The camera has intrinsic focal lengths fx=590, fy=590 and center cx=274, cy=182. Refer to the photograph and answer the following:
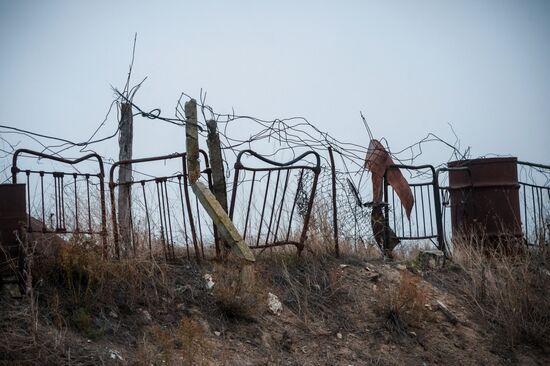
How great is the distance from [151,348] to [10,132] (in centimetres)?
271

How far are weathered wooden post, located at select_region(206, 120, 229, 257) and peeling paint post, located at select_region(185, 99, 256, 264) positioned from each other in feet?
1.14

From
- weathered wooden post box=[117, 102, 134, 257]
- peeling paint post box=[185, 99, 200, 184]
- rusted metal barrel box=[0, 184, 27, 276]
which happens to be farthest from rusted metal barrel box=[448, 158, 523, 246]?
rusted metal barrel box=[0, 184, 27, 276]

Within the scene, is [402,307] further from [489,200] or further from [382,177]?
[489,200]

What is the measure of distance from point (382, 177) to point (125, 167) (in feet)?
11.3

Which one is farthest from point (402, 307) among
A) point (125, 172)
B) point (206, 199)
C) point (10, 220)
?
point (10, 220)

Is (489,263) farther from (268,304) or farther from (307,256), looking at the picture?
(268,304)

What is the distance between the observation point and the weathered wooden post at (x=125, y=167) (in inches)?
257

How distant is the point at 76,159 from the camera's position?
19.9 feet

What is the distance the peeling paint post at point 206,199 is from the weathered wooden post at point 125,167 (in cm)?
86

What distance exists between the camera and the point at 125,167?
6.76 metres

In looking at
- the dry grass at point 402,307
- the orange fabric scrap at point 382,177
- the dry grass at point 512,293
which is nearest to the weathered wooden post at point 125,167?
the dry grass at point 402,307

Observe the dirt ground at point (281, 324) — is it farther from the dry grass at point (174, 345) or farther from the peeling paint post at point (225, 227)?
the peeling paint post at point (225, 227)

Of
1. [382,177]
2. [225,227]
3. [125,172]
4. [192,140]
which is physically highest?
[192,140]

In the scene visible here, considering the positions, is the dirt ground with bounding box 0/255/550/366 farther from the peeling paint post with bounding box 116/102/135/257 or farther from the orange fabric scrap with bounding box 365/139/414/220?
the orange fabric scrap with bounding box 365/139/414/220
